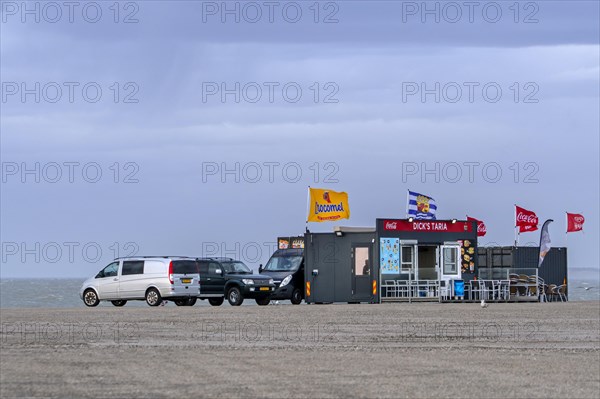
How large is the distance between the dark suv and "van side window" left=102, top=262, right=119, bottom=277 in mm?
2893

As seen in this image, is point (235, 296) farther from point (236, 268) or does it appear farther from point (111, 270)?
point (111, 270)

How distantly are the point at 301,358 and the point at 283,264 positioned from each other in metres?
27.9

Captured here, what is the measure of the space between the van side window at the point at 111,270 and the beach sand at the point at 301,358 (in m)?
12.7

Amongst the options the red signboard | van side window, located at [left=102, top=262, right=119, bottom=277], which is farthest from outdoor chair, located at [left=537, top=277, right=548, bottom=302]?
van side window, located at [left=102, top=262, right=119, bottom=277]

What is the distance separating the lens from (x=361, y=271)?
1719 inches

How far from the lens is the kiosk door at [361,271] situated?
43562mm

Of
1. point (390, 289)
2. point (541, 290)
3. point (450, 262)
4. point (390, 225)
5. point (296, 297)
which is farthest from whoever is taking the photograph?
point (541, 290)

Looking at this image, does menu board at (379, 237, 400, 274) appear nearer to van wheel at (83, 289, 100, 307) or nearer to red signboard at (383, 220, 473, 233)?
red signboard at (383, 220, 473, 233)

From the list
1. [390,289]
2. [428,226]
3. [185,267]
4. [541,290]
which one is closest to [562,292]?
[541,290]

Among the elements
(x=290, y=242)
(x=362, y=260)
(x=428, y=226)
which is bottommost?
(x=362, y=260)

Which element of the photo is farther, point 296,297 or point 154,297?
point 296,297

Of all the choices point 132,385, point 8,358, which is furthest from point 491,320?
point 132,385

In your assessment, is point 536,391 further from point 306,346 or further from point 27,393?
point 306,346

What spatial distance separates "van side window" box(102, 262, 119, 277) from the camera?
136ft
